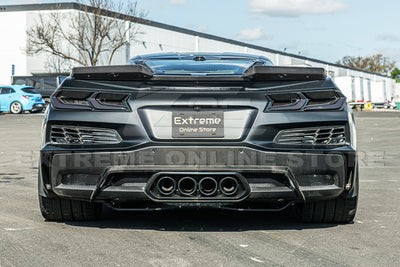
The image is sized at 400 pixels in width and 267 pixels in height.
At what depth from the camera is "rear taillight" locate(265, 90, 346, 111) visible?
4.21 meters

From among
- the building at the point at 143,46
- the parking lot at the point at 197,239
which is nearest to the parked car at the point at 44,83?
the building at the point at 143,46

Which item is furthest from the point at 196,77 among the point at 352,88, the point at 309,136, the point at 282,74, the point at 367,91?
the point at 367,91

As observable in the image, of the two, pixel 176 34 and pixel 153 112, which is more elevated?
pixel 176 34

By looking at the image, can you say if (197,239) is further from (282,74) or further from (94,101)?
(282,74)

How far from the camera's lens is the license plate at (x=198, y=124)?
13.5 feet

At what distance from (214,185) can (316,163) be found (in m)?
0.71

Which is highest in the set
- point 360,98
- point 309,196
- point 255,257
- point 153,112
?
point 360,98

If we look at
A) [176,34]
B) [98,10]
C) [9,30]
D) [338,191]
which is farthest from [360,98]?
[338,191]

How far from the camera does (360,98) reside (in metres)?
57.6

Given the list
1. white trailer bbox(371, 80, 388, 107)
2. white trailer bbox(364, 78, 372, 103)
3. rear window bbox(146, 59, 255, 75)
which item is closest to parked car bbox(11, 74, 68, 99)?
rear window bbox(146, 59, 255, 75)

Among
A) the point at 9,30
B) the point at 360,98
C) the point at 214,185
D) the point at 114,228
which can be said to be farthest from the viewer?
the point at 360,98

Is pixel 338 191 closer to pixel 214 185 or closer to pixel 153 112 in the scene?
pixel 214 185

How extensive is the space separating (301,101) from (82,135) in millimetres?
1516

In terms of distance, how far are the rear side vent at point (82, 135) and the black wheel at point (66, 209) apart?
0.57m
